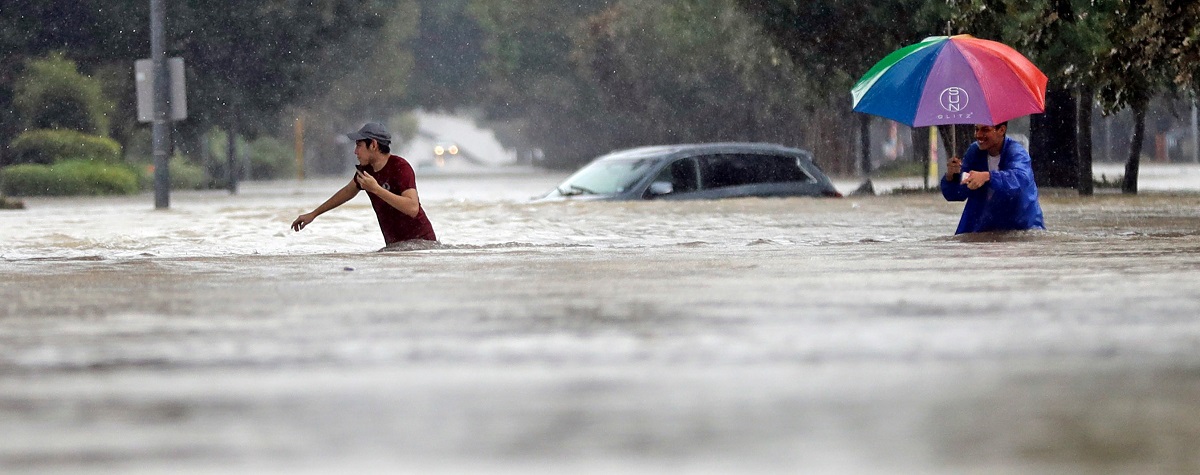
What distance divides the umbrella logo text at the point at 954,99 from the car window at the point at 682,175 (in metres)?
7.48

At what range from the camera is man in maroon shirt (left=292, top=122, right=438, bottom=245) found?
12.4 meters

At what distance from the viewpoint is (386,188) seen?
12.7 m

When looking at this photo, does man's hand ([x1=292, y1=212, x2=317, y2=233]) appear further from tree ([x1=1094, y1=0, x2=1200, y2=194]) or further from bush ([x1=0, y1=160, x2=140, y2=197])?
bush ([x1=0, y1=160, x2=140, y2=197])

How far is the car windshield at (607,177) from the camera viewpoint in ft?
69.9

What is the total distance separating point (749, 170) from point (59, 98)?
1018 inches

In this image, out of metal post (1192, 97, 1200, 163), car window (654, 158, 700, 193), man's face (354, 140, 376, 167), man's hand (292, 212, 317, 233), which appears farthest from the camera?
metal post (1192, 97, 1200, 163)

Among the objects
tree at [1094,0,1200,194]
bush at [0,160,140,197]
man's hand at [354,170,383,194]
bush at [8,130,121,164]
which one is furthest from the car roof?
bush at [8,130,121,164]

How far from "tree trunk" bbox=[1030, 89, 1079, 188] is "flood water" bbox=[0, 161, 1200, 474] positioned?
690 inches

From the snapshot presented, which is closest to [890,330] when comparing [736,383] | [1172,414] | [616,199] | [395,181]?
[736,383]

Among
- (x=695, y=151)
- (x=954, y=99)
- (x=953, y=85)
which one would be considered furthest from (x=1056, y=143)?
(x=954, y=99)

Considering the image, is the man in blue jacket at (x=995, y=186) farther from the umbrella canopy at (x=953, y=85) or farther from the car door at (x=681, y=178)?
the car door at (x=681, y=178)

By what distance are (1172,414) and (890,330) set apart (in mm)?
2067

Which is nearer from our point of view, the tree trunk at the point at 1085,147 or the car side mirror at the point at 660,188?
the car side mirror at the point at 660,188

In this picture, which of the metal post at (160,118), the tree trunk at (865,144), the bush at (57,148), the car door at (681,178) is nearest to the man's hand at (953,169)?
the car door at (681,178)
